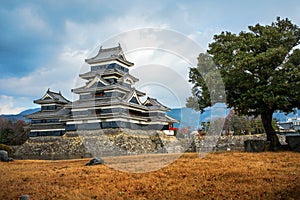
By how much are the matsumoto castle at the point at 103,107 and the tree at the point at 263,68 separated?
13.6m

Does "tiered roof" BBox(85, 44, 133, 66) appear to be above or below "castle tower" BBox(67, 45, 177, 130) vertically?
above

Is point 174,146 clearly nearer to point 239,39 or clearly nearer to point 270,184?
point 239,39

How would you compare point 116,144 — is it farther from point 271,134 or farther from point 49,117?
point 271,134

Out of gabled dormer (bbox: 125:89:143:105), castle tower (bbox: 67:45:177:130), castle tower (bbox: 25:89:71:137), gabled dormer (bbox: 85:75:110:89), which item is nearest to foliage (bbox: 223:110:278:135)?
castle tower (bbox: 67:45:177:130)

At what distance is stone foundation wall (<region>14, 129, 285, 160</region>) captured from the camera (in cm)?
2349

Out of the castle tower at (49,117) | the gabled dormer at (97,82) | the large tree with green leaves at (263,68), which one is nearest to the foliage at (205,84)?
the large tree with green leaves at (263,68)

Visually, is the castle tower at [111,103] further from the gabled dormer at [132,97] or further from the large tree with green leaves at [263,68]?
the large tree with green leaves at [263,68]

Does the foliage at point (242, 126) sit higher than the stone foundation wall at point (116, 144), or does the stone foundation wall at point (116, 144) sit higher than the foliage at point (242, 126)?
the foliage at point (242, 126)

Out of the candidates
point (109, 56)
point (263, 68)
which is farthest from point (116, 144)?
point (263, 68)

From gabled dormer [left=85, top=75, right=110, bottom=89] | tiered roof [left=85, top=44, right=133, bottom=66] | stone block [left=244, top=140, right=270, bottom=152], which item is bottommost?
stone block [left=244, top=140, right=270, bottom=152]

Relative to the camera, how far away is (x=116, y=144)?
24312mm

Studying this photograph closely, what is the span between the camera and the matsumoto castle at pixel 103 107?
27219mm

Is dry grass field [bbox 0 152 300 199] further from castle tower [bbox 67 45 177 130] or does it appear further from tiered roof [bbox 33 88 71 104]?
tiered roof [bbox 33 88 71 104]

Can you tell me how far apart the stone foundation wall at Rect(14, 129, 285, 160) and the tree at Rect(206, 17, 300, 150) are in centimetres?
768
